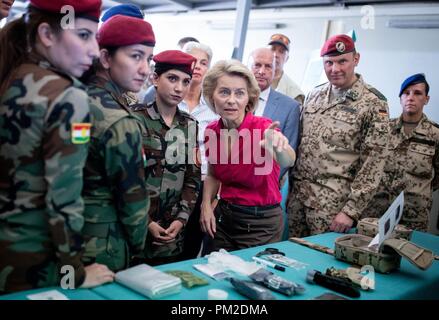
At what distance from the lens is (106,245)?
1.38 m

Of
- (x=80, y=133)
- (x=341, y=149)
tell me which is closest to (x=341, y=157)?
(x=341, y=149)

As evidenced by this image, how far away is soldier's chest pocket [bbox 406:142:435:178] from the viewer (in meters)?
3.85

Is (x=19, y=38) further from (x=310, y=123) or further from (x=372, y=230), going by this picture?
(x=310, y=123)

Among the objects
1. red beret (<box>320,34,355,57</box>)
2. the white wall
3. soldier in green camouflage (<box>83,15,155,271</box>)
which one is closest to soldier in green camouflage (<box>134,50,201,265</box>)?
soldier in green camouflage (<box>83,15,155,271</box>)

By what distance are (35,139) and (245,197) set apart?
1190mm

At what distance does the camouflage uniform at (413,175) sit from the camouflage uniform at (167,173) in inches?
92.6

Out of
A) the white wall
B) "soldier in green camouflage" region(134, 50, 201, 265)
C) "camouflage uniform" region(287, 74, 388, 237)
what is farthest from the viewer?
the white wall

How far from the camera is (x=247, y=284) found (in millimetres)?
1365

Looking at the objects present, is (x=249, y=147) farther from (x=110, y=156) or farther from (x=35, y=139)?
(x=35, y=139)

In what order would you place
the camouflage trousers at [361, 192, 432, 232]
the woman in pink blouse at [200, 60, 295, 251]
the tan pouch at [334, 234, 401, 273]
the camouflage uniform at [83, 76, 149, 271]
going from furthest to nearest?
1. the camouflage trousers at [361, 192, 432, 232]
2. the woman in pink blouse at [200, 60, 295, 251]
3. the tan pouch at [334, 234, 401, 273]
4. the camouflage uniform at [83, 76, 149, 271]

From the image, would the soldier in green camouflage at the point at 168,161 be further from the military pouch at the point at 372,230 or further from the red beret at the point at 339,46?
the red beret at the point at 339,46

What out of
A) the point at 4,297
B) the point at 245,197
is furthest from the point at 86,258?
the point at 245,197

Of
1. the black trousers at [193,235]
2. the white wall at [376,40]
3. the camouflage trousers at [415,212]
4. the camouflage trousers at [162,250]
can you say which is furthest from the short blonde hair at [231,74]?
the white wall at [376,40]

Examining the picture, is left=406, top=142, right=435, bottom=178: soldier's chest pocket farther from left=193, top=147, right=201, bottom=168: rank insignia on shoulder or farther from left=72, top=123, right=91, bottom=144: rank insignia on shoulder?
left=72, top=123, right=91, bottom=144: rank insignia on shoulder
